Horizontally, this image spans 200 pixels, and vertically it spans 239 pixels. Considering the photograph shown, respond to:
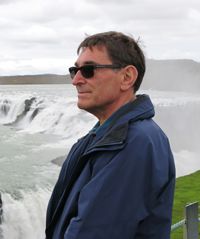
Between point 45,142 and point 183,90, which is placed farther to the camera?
point 183,90

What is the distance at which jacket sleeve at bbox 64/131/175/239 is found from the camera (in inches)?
83.7

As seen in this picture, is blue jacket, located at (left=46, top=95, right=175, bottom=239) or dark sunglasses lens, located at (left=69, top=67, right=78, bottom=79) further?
dark sunglasses lens, located at (left=69, top=67, right=78, bottom=79)

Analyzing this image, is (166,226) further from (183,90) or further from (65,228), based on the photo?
(183,90)

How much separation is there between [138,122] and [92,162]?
295mm

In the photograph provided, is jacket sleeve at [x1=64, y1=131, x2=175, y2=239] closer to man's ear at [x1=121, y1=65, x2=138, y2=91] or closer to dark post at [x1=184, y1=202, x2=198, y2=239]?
man's ear at [x1=121, y1=65, x2=138, y2=91]

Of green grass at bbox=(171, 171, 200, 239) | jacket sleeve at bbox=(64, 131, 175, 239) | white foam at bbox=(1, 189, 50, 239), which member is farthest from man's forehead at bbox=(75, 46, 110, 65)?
white foam at bbox=(1, 189, 50, 239)

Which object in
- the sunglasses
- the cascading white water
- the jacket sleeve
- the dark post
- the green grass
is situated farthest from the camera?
the cascading white water

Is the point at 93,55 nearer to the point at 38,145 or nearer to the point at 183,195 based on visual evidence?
the point at 183,195

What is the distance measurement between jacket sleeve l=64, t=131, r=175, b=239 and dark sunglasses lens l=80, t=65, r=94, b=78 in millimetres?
476

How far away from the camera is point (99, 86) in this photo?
2.47 m

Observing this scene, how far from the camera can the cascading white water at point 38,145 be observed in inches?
501

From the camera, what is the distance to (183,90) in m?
80.8

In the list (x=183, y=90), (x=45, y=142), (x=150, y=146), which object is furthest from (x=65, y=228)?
(x=183, y=90)

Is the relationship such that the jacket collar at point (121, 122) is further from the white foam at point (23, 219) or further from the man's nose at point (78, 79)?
the white foam at point (23, 219)
